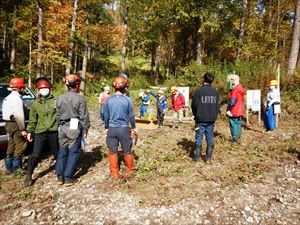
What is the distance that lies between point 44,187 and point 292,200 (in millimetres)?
4983

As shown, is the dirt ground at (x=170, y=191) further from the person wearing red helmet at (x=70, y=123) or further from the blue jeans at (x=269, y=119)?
the blue jeans at (x=269, y=119)

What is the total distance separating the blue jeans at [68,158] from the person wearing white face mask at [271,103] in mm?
7176

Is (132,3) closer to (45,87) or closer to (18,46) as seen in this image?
(18,46)

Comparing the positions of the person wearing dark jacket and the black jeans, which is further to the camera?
the person wearing dark jacket

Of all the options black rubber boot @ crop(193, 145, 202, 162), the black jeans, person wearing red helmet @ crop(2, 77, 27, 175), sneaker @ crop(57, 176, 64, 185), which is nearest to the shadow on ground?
sneaker @ crop(57, 176, 64, 185)

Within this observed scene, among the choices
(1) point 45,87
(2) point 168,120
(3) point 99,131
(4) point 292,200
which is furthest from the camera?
(2) point 168,120

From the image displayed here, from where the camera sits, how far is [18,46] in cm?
2997

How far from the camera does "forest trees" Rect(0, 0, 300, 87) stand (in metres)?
18.8

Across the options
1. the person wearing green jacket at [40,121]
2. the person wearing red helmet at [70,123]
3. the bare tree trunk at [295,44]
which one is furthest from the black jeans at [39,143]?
the bare tree trunk at [295,44]

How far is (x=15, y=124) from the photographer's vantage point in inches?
241

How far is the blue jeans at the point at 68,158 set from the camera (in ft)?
18.0

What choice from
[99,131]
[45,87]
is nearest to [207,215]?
[45,87]

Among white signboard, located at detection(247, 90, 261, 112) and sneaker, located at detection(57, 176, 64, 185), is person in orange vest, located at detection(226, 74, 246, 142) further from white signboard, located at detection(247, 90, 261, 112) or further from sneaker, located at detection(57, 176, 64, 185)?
sneaker, located at detection(57, 176, 64, 185)

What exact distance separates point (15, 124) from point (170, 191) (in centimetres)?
386
